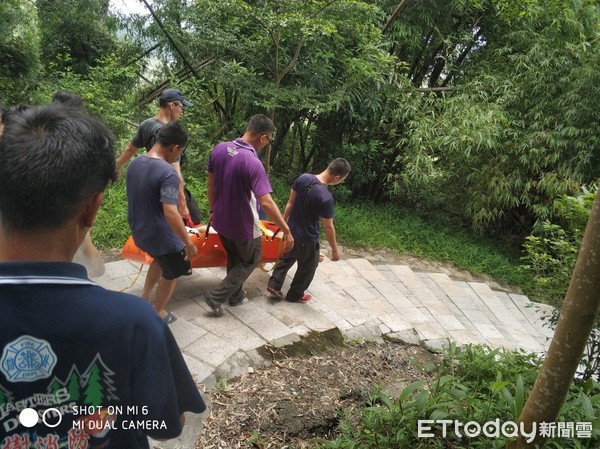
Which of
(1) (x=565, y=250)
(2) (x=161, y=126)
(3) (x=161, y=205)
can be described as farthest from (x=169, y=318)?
(1) (x=565, y=250)

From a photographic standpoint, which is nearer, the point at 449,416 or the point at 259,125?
the point at 449,416

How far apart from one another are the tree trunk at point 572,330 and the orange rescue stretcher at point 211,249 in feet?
8.46

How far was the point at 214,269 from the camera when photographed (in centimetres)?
456

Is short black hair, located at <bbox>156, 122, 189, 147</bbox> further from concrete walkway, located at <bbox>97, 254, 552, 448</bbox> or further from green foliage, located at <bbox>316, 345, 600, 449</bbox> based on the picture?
green foliage, located at <bbox>316, 345, 600, 449</bbox>

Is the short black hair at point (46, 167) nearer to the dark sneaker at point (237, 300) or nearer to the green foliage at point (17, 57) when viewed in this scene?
the dark sneaker at point (237, 300)

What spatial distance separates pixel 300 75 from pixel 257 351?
461 cm

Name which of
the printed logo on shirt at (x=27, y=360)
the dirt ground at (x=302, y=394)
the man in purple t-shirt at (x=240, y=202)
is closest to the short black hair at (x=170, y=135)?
the man in purple t-shirt at (x=240, y=202)

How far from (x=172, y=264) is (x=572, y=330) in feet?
7.75

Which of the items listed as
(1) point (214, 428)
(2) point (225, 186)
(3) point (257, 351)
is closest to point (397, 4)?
(2) point (225, 186)

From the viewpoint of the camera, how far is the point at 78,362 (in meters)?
1.04

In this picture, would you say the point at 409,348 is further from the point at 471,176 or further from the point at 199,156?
the point at 471,176

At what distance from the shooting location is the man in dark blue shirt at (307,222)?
12.9 ft

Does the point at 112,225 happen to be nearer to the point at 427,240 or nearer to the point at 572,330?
the point at 572,330

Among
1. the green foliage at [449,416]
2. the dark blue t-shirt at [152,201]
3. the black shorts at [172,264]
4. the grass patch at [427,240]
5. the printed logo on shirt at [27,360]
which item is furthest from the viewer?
the grass patch at [427,240]
